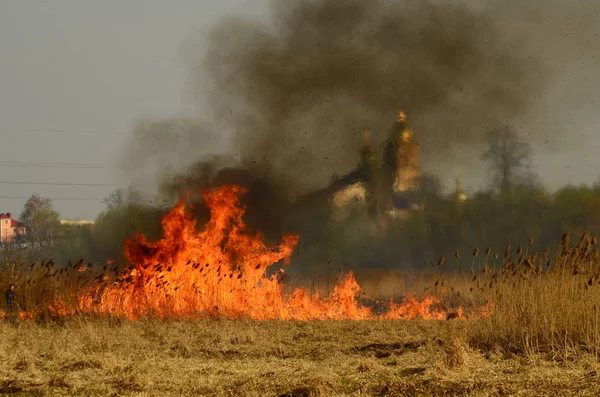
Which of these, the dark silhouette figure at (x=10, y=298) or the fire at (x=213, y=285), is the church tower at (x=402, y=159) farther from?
the dark silhouette figure at (x=10, y=298)

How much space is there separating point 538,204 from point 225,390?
26.6m

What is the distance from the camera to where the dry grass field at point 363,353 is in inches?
543

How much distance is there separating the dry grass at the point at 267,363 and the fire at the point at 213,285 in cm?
252

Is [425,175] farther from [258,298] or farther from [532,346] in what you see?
[532,346]

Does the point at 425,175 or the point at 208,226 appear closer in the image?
the point at 208,226

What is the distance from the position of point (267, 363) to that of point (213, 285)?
11.0m

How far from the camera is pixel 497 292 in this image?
59.6 feet

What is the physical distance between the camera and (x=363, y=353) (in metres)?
18.2

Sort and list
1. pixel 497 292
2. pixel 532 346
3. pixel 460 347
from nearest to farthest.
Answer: pixel 460 347
pixel 532 346
pixel 497 292

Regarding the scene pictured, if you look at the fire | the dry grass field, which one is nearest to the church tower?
the fire

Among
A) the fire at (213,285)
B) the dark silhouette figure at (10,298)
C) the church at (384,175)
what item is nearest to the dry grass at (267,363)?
the fire at (213,285)

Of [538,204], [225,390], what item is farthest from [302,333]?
[538,204]

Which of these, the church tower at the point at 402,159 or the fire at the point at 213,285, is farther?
the church tower at the point at 402,159

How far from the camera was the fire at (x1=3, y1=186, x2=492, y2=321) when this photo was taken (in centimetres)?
2545
